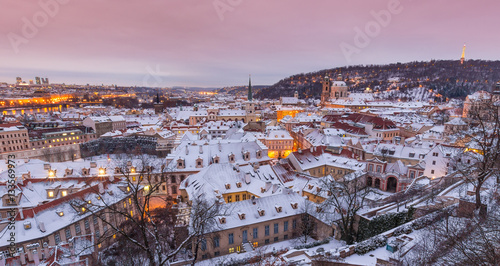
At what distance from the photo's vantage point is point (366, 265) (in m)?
16.3

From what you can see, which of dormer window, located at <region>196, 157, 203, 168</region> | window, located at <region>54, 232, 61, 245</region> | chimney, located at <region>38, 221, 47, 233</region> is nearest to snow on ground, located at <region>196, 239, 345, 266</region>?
window, located at <region>54, 232, 61, 245</region>

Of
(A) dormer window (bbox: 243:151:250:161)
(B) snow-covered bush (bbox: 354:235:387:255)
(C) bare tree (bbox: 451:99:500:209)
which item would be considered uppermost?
(C) bare tree (bbox: 451:99:500:209)

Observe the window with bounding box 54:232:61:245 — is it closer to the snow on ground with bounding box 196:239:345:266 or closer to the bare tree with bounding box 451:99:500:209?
the snow on ground with bounding box 196:239:345:266

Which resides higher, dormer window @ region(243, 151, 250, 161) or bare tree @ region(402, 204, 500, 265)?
bare tree @ region(402, 204, 500, 265)

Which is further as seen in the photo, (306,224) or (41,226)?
(306,224)

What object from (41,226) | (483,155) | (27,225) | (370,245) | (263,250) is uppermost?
(483,155)

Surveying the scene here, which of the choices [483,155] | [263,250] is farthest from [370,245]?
[263,250]

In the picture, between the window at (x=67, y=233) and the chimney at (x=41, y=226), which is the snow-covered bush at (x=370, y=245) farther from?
the chimney at (x=41, y=226)

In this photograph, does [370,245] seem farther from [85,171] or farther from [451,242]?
[85,171]

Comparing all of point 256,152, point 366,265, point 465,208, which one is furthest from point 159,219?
point 465,208

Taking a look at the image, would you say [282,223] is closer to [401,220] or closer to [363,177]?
[401,220]

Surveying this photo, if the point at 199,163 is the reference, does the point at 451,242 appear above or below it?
above

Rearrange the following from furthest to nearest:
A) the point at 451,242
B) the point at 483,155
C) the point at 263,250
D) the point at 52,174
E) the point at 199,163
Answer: the point at 199,163
the point at 52,174
the point at 263,250
the point at 483,155
the point at 451,242

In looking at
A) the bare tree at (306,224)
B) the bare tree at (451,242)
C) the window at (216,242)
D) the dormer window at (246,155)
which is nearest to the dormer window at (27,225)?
the window at (216,242)
